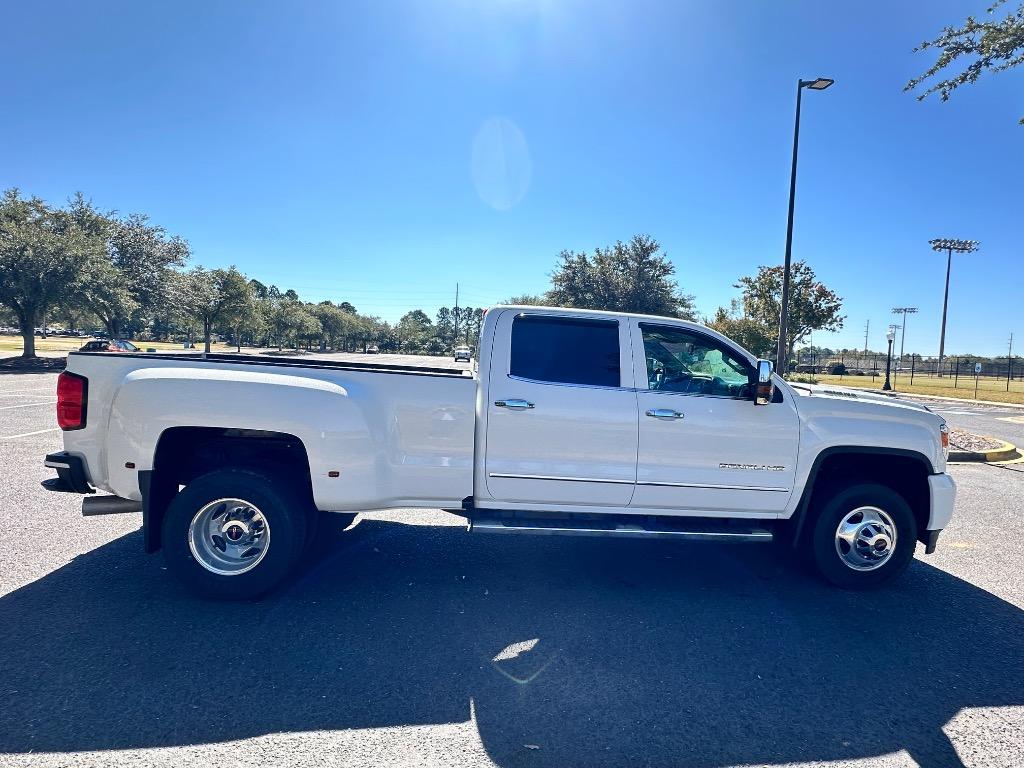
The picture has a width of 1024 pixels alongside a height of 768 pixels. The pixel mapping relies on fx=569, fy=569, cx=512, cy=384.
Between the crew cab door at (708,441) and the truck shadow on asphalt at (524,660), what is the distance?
0.73 meters

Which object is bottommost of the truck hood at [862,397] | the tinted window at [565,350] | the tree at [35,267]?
the truck hood at [862,397]

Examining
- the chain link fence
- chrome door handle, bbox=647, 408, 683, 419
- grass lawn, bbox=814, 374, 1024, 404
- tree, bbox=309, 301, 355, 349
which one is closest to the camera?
chrome door handle, bbox=647, 408, 683, 419

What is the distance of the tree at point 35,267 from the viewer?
23328mm

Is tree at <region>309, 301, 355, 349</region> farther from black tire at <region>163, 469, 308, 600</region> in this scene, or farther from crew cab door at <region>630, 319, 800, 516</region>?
crew cab door at <region>630, 319, 800, 516</region>

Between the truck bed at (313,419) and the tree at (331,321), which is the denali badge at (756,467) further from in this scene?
the tree at (331,321)

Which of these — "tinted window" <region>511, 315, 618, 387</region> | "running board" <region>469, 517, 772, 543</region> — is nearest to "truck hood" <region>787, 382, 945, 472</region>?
"running board" <region>469, 517, 772, 543</region>

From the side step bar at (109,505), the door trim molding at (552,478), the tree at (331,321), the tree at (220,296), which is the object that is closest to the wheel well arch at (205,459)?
the side step bar at (109,505)

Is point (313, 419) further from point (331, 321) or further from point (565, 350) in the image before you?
point (331, 321)

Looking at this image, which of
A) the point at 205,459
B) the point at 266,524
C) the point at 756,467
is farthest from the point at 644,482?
the point at 205,459

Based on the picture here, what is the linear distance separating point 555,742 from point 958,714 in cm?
210

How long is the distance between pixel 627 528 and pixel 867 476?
2055mm

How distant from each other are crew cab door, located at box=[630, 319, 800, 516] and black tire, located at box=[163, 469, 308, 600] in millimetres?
2475

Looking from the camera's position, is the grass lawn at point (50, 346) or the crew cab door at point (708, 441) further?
the grass lawn at point (50, 346)

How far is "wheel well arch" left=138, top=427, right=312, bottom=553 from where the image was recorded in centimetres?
379
